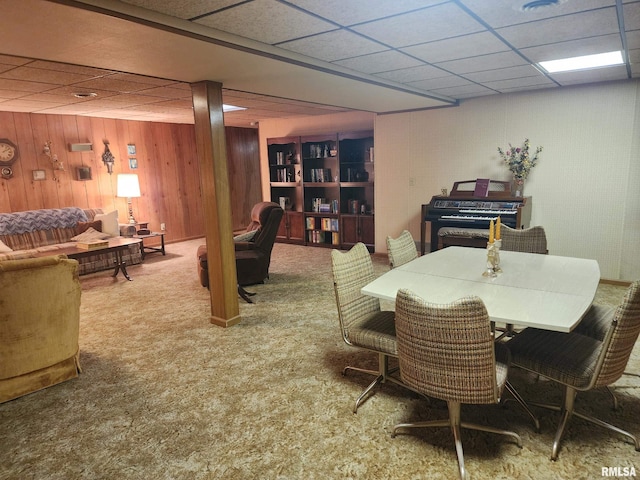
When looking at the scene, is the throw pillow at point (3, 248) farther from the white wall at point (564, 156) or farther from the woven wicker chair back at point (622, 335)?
the woven wicker chair back at point (622, 335)

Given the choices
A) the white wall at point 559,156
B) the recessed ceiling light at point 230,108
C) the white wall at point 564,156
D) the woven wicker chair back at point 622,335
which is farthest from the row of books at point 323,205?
the woven wicker chair back at point 622,335

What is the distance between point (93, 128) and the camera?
21.8ft

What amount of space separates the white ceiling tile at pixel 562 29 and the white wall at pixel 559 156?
2255 mm

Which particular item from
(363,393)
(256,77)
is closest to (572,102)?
(256,77)

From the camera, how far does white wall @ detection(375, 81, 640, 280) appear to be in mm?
4598

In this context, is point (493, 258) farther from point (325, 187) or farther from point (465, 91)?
point (325, 187)

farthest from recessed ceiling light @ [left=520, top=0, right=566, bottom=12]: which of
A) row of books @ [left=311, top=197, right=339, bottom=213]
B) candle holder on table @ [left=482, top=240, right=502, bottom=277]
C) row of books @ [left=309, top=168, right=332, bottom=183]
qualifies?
row of books @ [left=309, top=168, right=332, bottom=183]

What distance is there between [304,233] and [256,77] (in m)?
4.30

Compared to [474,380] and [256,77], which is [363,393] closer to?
[474,380]

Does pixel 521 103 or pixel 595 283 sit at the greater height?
pixel 521 103

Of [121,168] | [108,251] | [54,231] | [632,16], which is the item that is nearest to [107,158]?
[121,168]

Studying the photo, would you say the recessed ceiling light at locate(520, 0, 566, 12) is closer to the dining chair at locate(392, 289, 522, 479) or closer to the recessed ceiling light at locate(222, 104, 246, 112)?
the dining chair at locate(392, 289, 522, 479)

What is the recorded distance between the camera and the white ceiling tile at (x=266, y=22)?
2162mm

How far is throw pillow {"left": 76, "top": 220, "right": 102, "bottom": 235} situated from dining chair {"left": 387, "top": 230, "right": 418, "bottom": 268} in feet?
16.0
